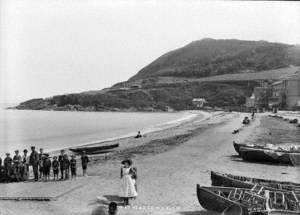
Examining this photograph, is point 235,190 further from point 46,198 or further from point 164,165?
point 164,165

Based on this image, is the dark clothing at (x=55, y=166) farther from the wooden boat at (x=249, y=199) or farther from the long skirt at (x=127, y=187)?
the wooden boat at (x=249, y=199)

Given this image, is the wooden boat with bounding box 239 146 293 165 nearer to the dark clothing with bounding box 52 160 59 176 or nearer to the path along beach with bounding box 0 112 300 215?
the path along beach with bounding box 0 112 300 215

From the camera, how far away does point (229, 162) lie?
25.5 m

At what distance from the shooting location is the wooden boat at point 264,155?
24.1 metres

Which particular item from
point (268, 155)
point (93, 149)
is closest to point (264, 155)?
point (268, 155)

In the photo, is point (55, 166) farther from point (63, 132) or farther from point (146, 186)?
point (63, 132)

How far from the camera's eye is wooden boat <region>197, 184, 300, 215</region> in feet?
41.1

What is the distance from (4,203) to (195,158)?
15.1 meters

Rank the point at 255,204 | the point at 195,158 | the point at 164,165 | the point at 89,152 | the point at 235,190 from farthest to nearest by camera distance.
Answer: the point at 89,152 < the point at 195,158 < the point at 164,165 < the point at 235,190 < the point at 255,204

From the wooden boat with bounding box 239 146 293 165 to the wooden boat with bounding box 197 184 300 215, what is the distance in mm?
11175

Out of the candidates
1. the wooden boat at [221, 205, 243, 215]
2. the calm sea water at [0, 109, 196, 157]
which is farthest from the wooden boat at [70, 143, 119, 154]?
the wooden boat at [221, 205, 243, 215]

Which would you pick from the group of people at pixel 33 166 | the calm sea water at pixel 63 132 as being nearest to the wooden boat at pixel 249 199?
the group of people at pixel 33 166

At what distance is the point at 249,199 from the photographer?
43.0 feet

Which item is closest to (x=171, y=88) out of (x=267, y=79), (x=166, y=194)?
(x=267, y=79)
